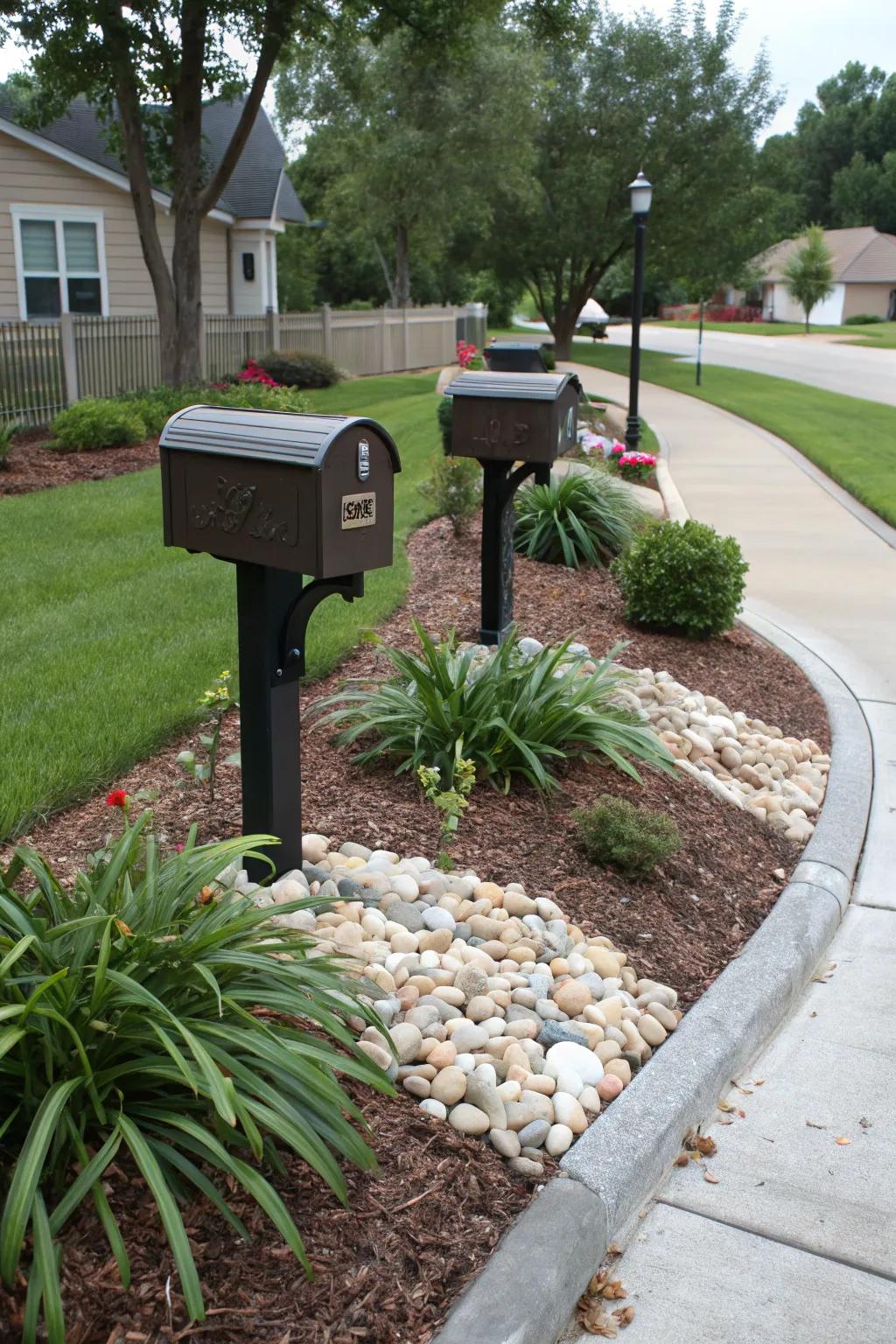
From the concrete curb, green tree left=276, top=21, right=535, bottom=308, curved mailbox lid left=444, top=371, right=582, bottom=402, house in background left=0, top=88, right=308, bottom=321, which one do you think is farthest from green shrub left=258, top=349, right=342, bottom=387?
the concrete curb

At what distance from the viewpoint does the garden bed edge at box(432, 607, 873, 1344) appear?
254cm

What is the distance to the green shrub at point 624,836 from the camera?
4.35m

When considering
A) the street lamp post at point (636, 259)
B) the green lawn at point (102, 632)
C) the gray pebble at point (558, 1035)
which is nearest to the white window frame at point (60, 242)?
the street lamp post at point (636, 259)

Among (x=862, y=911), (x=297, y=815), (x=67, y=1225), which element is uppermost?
(x=297, y=815)

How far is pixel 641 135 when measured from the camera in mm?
30188

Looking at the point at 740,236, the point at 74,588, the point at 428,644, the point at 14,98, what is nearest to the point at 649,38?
the point at 740,236

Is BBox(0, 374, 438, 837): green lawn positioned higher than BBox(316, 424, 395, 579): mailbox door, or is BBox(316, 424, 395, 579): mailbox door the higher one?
BBox(316, 424, 395, 579): mailbox door

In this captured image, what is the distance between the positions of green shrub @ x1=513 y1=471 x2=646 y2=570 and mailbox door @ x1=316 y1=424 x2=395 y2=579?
4951 millimetres

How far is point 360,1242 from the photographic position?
2.61m

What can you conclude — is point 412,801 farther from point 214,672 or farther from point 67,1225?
point 67,1225

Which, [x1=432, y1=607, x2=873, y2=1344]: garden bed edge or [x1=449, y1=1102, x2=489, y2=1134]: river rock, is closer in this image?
[x1=432, y1=607, x2=873, y2=1344]: garden bed edge

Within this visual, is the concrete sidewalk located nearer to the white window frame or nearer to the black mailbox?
the black mailbox

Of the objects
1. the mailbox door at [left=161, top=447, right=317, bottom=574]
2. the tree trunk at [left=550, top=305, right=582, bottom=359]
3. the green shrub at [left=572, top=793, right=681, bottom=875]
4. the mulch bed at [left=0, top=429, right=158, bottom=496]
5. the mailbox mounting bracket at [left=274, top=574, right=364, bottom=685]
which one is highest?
the tree trunk at [left=550, top=305, right=582, bottom=359]

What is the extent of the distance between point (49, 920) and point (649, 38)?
31.6 m
